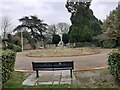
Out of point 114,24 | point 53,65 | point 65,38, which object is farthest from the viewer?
point 65,38

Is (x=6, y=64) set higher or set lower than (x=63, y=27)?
lower

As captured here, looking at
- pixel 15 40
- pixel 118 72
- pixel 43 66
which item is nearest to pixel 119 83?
pixel 118 72

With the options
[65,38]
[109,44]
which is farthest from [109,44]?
[65,38]

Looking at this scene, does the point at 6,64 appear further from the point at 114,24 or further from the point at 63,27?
the point at 63,27

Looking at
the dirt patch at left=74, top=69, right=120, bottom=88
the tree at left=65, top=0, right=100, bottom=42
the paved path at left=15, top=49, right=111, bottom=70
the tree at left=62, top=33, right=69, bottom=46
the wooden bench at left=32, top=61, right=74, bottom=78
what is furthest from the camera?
the tree at left=62, top=33, right=69, bottom=46

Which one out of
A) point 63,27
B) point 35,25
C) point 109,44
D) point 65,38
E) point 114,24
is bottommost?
point 109,44

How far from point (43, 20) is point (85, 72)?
37715mm

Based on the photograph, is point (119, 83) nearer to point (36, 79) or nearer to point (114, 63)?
point (114, 63)

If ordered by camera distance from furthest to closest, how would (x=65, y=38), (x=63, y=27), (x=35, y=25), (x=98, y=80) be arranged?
(x=35, y=25) → (x=63, y=27) → (x=65, y=38) → (x=98, y=80)

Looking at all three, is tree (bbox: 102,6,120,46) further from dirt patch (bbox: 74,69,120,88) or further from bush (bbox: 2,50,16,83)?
bush (bbox: 2,50,16,83)

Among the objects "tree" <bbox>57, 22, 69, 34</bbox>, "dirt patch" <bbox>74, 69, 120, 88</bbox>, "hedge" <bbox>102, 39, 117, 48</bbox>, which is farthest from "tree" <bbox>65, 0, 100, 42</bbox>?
"dirt patch" <bbox>74, 69, 120, 88</bbox>

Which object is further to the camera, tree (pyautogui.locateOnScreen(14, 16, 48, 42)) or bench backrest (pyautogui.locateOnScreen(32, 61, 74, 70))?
tree (pyautogui.locateOnScreen(14, 16, 48, 42))

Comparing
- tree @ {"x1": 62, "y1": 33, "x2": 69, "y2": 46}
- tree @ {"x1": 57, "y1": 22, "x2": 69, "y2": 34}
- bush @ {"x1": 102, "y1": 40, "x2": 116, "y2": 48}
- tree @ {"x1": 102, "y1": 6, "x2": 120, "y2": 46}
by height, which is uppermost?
tree @ {"x1": 57, "y1": 22, "x2": 69, "y2": 34}

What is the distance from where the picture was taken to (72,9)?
3459 centimetres
